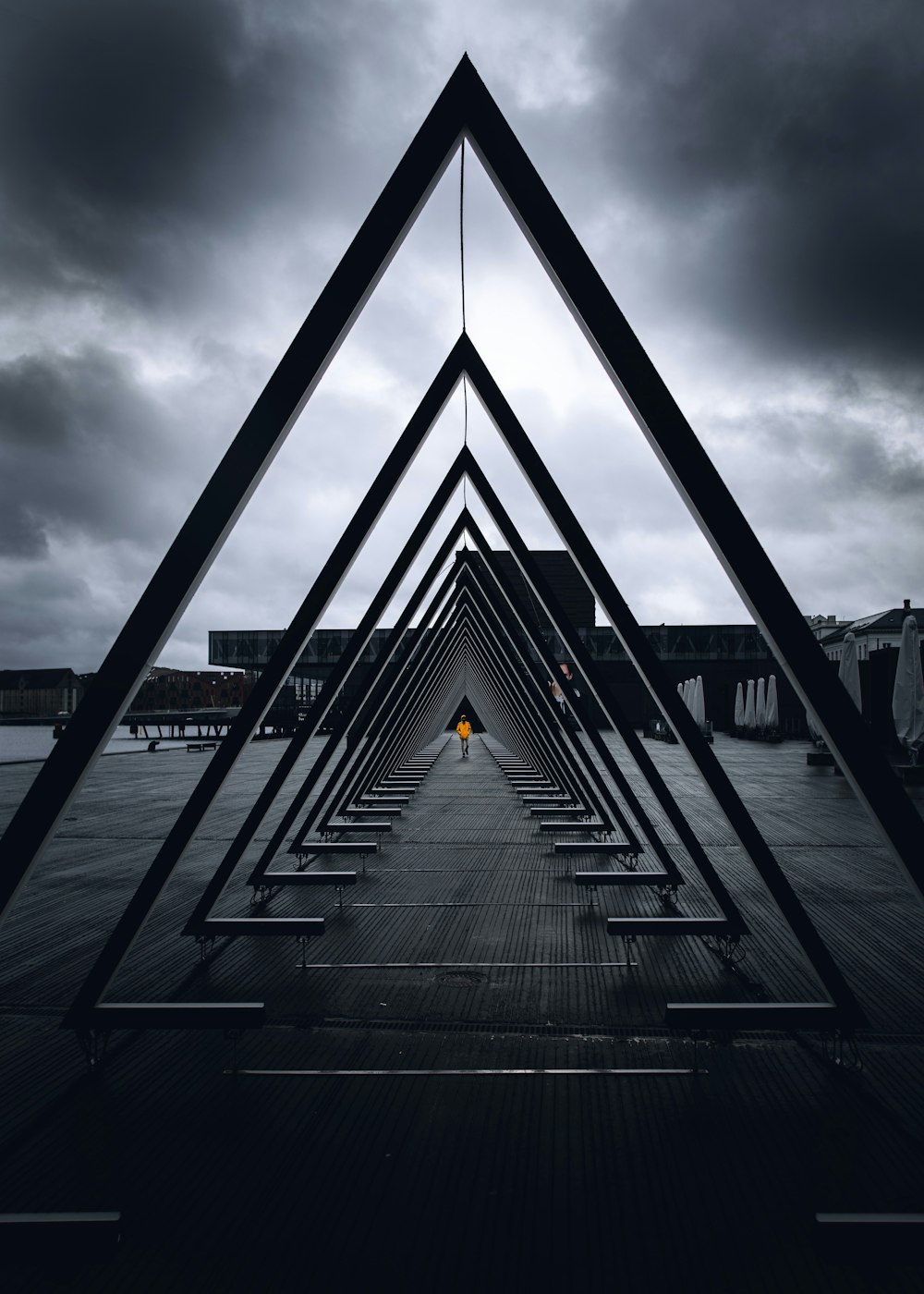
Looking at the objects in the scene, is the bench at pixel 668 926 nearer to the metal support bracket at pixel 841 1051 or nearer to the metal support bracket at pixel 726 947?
the metal support bracket at pixel 726 947

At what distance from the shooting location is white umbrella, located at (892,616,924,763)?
1852 cm

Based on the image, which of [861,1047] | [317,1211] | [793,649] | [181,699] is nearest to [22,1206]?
[317,1211]

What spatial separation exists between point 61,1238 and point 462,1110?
180cm

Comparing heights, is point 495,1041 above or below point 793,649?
below

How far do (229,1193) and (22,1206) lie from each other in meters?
0.79

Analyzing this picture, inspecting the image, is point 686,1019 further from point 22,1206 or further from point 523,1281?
point 22,1206

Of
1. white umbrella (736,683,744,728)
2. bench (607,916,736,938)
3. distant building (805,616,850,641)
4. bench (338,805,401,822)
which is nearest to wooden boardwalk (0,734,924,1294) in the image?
bench (607,916,736,938)

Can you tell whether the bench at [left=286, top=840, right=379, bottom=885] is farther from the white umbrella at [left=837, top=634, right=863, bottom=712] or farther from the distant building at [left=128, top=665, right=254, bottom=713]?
the distant building at [left=128, top=665, right=254, bottom=713]

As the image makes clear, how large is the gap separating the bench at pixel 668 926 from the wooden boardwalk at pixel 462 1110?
289 millimetres

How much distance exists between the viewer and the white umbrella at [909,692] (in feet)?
60.7

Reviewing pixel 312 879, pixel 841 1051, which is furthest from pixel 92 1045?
pixel 841 1051

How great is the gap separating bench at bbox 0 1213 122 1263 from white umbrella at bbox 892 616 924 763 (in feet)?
62.7

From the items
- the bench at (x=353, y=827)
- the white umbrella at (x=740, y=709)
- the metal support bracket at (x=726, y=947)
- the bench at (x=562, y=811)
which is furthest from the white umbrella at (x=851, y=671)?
the white umbrella at (x=740, y=709)

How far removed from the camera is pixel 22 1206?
127 inches
